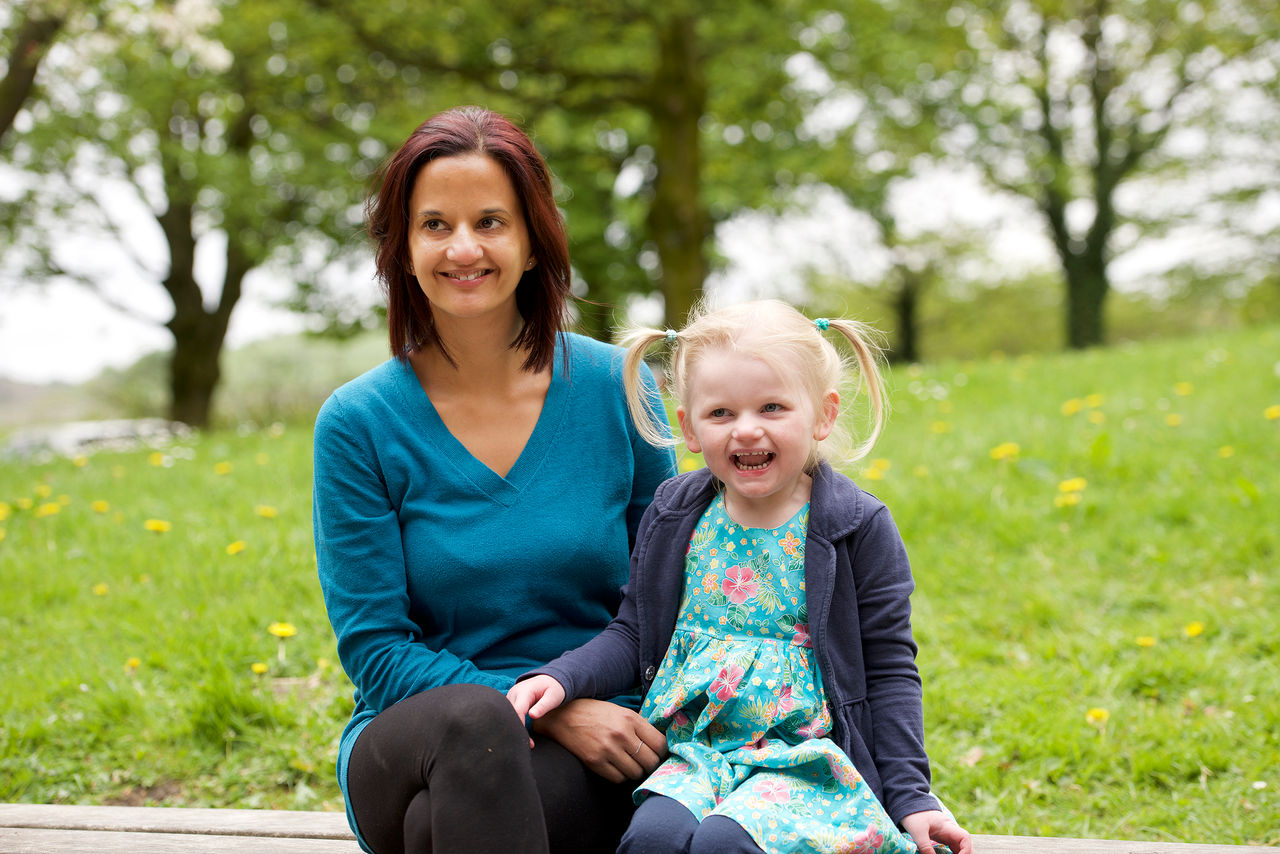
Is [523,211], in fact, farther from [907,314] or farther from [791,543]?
[907,314]

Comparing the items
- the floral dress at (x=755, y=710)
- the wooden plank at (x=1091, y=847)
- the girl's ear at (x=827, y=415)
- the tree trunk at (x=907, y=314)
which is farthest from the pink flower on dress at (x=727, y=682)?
the tree trunk at (x=907, y=314)

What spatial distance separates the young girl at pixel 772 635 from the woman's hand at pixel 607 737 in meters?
0.01

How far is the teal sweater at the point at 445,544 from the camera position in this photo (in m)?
1.95

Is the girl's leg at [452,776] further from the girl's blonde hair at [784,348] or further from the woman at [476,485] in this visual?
the girl's blonde hair at [784,348]

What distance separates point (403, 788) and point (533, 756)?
24 cm

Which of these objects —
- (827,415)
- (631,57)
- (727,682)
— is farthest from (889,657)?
(631,57)

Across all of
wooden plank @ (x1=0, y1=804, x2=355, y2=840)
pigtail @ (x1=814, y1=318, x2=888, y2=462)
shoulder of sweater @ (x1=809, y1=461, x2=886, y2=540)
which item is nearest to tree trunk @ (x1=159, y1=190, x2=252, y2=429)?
wooden plank @ (x1=0, y1=804, x2=355, y2=840)

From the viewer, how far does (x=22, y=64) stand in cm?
768

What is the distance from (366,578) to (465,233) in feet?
2.20

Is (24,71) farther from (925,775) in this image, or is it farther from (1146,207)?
(1146,207)

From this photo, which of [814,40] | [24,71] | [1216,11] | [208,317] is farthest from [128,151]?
[1216,11]

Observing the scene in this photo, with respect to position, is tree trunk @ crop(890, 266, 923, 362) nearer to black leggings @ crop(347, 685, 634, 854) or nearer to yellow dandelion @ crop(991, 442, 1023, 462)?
yellow dandelion @ crop(991, 442, 1023, 462)

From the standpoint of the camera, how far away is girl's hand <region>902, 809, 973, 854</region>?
1645 millimetres

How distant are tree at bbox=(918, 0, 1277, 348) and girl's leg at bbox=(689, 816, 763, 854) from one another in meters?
16.8
